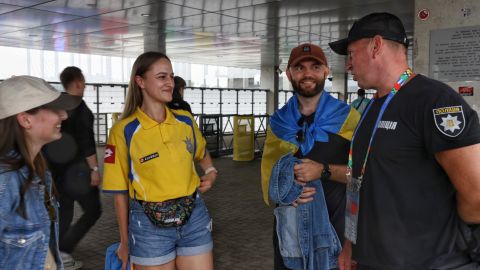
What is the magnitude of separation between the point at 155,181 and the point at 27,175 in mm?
688

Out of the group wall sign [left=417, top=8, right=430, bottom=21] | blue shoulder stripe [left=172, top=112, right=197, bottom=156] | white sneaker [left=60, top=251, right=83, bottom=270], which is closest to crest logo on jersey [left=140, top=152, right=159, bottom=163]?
blue shoulder stripe [left=172, top=112, right=197, bottom=156]

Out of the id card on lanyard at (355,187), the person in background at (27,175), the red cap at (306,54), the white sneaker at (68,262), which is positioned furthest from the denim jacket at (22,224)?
the white sneaker at (68,262)

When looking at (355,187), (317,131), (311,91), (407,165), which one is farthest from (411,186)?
(311,91)

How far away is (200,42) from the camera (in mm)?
13172

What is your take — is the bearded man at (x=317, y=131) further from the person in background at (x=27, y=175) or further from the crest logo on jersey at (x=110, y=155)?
the person in background at (x=27, y=175)

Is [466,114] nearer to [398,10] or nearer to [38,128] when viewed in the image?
[38,128]

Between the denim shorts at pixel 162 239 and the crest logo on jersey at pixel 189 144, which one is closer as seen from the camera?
the denim shorts at pixel 162 239

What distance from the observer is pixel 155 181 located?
227 cm

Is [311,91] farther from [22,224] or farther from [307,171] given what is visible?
[22,224]

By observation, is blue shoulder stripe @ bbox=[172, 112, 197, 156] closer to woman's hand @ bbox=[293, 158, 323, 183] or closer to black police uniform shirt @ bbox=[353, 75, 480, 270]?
woman's hand @ bbox=[293, 158, 323, 183]

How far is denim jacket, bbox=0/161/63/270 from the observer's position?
160 cm

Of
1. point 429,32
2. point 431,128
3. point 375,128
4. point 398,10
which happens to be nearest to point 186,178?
point 375,128

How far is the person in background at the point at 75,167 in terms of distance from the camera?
154 inches

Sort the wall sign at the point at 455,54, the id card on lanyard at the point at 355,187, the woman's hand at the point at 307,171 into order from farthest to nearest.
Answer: the wall sign at the point at 455,54 → the woman's hand at the point at 307,171 → the id card on lanyard at the point at 355,187
